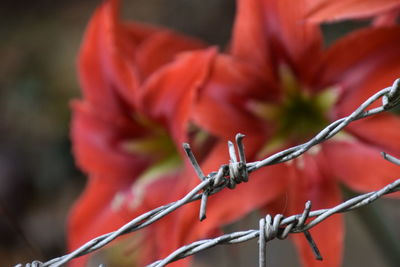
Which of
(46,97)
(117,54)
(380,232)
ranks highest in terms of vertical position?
(46,97)

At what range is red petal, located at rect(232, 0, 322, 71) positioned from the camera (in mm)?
495

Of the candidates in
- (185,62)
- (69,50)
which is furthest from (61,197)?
(185,62)

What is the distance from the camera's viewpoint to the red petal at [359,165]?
0.47m

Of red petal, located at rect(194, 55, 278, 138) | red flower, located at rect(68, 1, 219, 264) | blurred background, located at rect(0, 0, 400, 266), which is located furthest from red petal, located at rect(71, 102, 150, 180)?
blurred background, located at rect(0, 0, 400, 266)

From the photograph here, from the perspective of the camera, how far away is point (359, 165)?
0.49 metres

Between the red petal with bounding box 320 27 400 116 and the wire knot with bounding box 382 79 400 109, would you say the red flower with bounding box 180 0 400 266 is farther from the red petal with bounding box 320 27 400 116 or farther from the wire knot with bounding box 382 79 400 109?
the wire knot with bounding box 382 79 400 109

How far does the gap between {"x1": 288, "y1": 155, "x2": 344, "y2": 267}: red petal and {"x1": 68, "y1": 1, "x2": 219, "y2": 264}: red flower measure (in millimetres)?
97

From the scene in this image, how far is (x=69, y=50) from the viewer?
1.85 metres

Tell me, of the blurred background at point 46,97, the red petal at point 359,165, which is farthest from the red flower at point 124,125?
the blurred background at point 46,97

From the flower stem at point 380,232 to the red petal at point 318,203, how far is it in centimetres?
13

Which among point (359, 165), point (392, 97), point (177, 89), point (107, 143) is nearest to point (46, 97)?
point (107, 143)

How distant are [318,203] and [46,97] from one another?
4.50ft

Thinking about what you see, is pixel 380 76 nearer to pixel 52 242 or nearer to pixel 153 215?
pixel 153 215

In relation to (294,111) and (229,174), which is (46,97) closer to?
(294,111)
